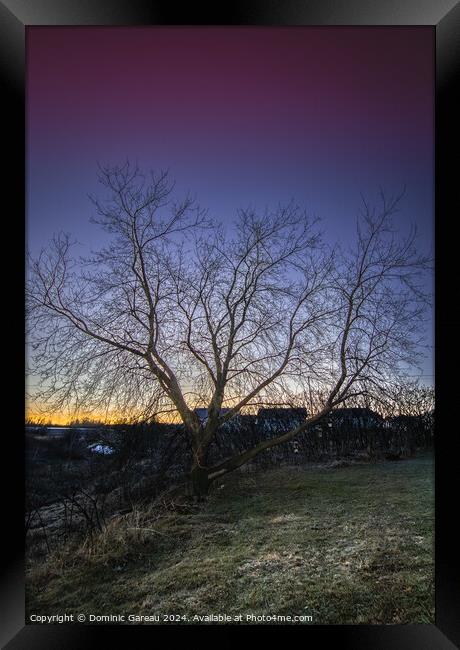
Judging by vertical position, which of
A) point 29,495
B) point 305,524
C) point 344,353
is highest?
point 344,353

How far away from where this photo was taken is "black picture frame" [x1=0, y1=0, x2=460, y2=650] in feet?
5.54

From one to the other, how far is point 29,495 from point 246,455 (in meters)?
1.22

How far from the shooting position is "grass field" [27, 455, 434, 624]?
5.86ft

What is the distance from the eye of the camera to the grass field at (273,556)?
1.79 metres

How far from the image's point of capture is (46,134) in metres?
1.92

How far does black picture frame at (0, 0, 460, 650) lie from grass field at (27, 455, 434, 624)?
82mm

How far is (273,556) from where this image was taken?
184 cm
